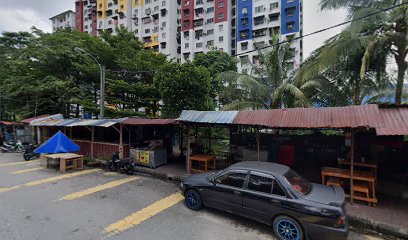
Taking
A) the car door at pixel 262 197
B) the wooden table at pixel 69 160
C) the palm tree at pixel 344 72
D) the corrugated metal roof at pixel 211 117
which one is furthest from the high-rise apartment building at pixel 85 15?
the car door at pixel 262 197

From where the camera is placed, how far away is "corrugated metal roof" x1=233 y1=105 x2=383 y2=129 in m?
5.27

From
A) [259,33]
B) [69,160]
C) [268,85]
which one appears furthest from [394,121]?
[259,33]

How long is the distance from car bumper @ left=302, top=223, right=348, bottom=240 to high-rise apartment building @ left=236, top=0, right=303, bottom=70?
31484 mm

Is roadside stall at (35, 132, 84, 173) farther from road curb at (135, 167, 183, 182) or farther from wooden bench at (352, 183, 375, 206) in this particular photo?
wooden bench at (352, 183, 375, 206)

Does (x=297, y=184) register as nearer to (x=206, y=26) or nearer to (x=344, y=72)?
(x=344, y=72)

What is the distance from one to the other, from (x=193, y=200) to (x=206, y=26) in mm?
41924

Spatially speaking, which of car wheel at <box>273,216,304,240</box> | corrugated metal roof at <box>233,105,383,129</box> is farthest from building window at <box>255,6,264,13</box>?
car wheel at <box>273,216,304,240</box>

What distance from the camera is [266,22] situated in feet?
121

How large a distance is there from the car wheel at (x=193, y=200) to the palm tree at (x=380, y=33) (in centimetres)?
768

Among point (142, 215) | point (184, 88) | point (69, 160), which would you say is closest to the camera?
point (142, 215)

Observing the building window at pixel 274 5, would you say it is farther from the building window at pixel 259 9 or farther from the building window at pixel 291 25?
the building window at pixel 291 25

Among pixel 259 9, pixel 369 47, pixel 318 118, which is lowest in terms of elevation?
pixel 318 118

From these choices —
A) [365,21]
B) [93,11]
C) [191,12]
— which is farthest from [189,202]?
[93,11]

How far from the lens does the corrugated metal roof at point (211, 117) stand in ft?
24.5
